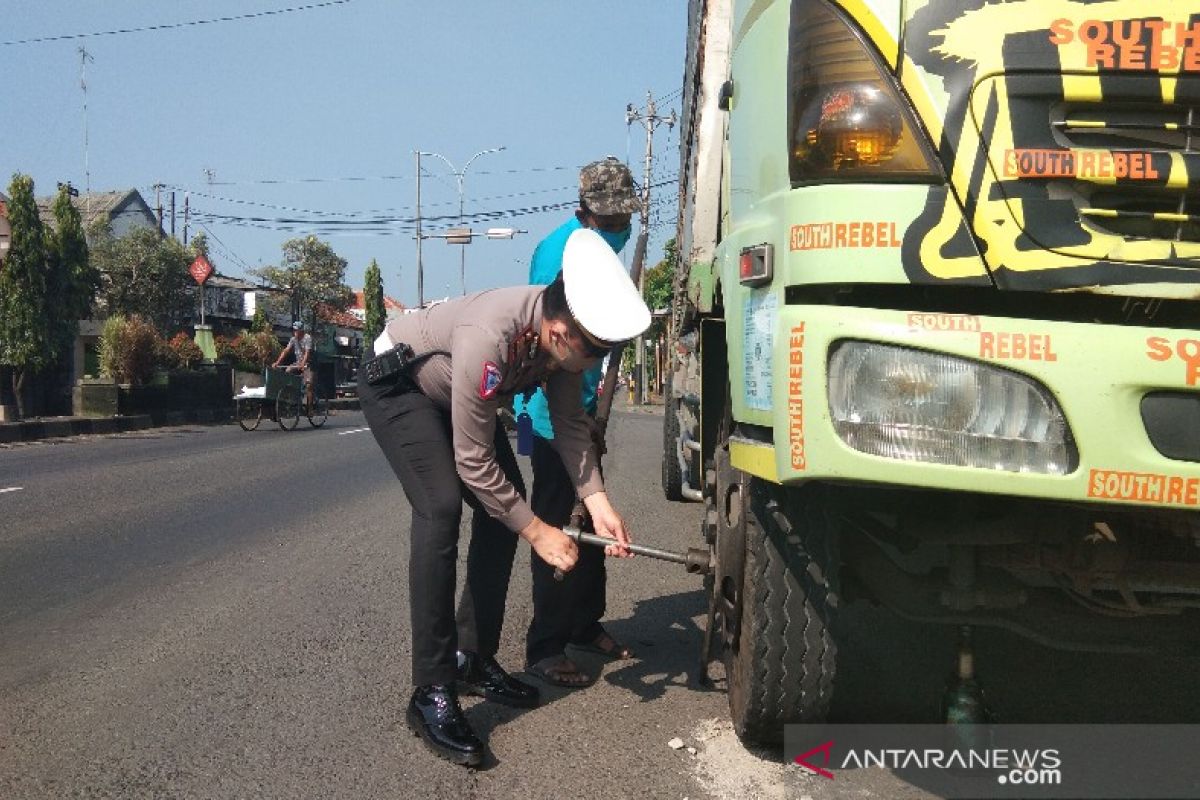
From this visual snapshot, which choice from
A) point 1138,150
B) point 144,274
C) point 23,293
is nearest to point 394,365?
point 1138,150

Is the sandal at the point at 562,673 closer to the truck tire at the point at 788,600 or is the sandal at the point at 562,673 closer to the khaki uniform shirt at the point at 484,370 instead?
the khaki uniform shirt at the point at 484,370

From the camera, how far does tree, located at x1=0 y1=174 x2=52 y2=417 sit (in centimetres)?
1920

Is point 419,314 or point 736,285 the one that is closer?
point 736,285

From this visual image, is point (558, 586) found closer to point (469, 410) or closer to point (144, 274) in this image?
point (469, 410)

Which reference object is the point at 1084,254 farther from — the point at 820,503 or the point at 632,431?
the point at 632,431

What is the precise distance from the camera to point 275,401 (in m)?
18.2

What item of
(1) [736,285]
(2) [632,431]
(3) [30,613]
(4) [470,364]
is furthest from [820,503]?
(2) [632,431]

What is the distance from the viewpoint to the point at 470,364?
2.93 m

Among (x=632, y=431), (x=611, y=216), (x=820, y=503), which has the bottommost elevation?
(x=632, y=431)

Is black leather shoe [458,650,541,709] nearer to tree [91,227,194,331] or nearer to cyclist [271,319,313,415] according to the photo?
cyclist [271,319,313,415]

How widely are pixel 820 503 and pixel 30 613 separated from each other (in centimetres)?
383

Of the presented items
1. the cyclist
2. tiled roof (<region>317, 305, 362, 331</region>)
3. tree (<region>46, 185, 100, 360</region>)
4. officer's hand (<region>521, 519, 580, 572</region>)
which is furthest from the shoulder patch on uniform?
tiled roof (<region>317, 305, 362, 331</region>)

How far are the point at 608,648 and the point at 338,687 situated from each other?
1.01m

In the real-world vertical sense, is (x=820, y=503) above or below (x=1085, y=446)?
below
